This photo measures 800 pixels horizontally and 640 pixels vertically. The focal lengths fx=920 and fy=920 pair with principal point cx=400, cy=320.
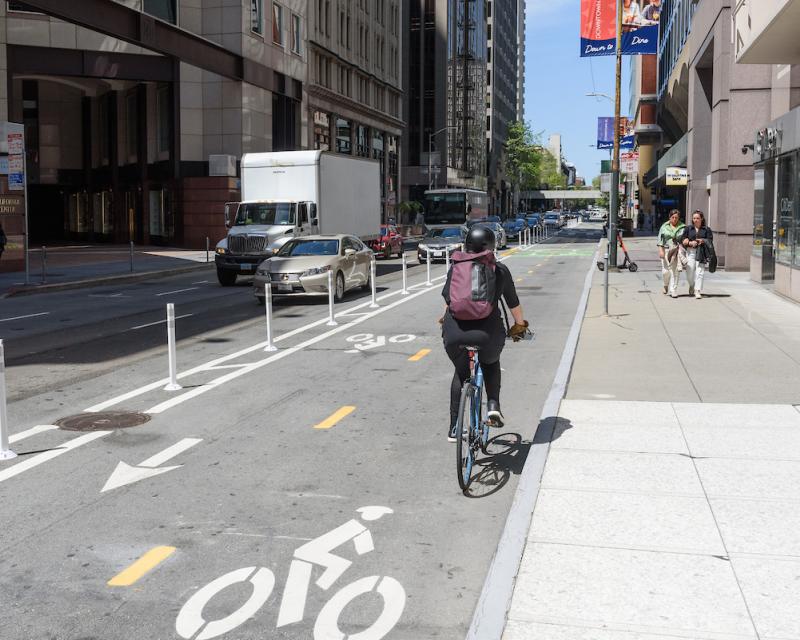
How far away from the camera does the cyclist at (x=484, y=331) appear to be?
22.3ft

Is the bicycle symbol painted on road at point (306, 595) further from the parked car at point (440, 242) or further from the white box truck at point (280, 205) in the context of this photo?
the parked car at point (440, 242)

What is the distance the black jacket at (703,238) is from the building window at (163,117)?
34372 mm

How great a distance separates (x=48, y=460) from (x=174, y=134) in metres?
41.6

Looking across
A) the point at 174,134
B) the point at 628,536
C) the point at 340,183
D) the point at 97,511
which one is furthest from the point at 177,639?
the point at 174,134

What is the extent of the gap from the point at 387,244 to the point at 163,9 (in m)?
15.1

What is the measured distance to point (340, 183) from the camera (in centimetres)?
3023

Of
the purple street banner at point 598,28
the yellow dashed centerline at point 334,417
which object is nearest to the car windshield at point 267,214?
the purple street banner at point 598,28

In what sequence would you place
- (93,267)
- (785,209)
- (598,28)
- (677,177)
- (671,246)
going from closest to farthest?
(671,246), (785,209), (598,28), (93,267), (677,177)

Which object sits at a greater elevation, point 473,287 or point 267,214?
point 267,214

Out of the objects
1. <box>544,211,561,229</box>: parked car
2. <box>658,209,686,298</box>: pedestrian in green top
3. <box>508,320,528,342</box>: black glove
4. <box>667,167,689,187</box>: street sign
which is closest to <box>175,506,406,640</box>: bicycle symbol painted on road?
<box>508,320,528,342</box>: black glove

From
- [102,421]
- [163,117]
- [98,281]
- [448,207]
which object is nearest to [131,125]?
[163,117]

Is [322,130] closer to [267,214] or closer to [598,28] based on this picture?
[598,28]

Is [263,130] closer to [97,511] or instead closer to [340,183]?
[340,183]

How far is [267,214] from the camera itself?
27.9 meters
